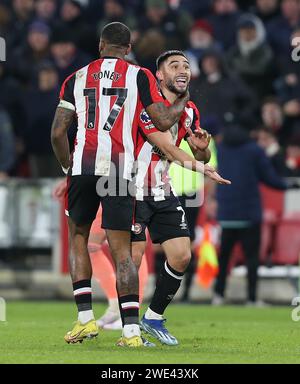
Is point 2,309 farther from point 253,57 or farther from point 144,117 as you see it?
point 253,57

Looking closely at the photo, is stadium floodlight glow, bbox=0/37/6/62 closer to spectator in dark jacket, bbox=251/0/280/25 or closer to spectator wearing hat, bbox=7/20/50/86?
spectator wearing hat, bbox=7/20/50/86

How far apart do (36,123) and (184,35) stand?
3.08m

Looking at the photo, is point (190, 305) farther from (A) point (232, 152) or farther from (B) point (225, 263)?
(A) point (232, 152)

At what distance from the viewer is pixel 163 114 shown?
902 centimetres

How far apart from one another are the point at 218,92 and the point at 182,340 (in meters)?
7.81

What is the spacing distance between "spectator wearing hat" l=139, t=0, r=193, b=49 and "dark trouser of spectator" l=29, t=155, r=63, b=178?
9.48 ft

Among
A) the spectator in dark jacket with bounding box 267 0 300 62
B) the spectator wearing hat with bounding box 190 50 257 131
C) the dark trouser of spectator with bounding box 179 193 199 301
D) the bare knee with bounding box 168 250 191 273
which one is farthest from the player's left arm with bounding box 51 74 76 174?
the spectator in dark jacket with bounding box 267 0 300 62

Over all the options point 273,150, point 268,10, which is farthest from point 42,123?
point 268,10

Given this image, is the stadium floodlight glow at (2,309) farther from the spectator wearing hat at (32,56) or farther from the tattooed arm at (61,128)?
the spectator wearing hat at (32,56)

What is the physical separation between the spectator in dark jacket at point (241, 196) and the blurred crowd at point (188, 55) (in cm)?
31

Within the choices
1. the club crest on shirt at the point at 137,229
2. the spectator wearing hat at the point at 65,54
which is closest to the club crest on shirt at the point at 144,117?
the club crest on shirt at the point at 137,229

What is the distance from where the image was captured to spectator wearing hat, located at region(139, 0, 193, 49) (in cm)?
1950

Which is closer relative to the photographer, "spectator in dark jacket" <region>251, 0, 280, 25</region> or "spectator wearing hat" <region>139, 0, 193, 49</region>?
"spectator wearing hat" <region>139, 0, 193, 49</region>

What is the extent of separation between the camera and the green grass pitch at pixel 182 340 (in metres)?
8.34
